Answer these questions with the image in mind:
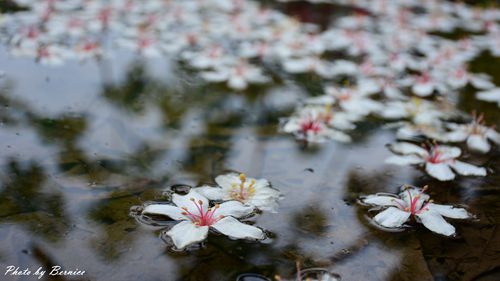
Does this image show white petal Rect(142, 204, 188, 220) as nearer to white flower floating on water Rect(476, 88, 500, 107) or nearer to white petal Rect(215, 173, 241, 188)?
white petal Rect(215, 173, 241, 188)

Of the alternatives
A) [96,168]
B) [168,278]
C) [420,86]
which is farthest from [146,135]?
[420,86]

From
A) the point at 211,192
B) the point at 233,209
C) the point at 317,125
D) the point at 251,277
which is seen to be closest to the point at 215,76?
the point at 317,125

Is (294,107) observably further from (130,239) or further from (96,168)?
(130,239)

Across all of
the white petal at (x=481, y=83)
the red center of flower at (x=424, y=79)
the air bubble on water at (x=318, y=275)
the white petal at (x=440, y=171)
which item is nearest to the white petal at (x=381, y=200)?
the white petal at (x=440, y=171)

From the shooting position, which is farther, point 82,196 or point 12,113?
point 12,113

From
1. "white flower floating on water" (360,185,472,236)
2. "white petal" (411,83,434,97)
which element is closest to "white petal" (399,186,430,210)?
"white flower floating on water" (360,185,472,236)
